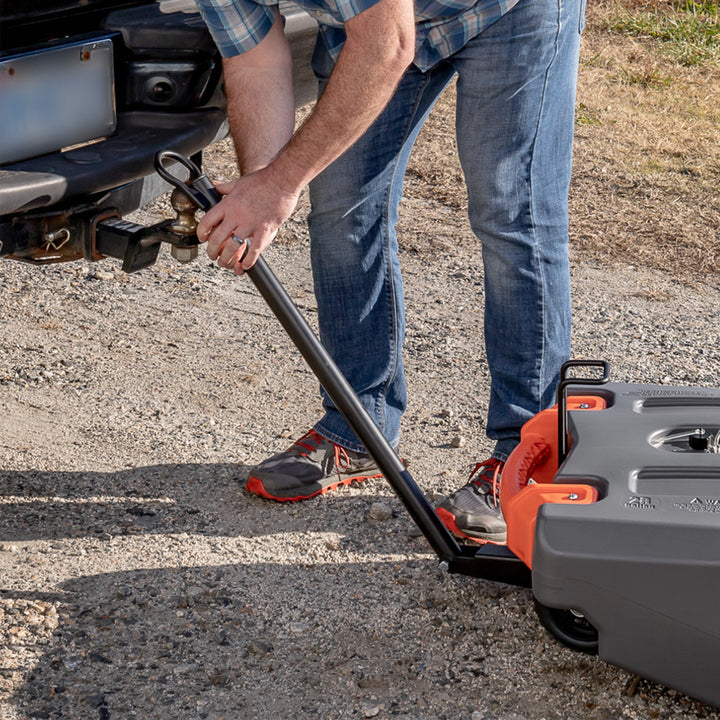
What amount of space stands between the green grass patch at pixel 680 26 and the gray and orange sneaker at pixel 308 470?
4.37 metres

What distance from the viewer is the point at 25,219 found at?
226cm

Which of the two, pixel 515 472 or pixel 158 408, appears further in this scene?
pixel 158 408

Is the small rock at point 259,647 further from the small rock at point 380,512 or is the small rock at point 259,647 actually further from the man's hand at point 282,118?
the man's hand at point 282,118

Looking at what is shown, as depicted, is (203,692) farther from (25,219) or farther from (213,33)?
(213,33)

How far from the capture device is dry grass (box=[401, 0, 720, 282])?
14.2ft

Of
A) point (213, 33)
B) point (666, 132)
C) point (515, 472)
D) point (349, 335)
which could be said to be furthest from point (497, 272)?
point (666, 132)

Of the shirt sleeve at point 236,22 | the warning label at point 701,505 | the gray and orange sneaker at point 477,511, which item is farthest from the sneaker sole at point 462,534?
the shirt sleeve at point 236,22

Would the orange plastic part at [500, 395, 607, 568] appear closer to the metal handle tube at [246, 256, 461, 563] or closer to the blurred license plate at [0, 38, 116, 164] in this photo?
the metal handle tube at [246, 256, 461, 563]

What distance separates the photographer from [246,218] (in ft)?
6.90

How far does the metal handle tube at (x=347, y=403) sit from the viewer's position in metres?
2.17

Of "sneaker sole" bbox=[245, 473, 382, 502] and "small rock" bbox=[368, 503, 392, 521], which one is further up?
"sneaker sole" bbox=[245, 473, 382, 502]

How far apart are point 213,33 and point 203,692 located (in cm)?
131

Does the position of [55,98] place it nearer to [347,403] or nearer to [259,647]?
[347,403]

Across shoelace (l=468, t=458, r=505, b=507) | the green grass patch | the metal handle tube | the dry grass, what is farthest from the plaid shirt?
the green grass patch
